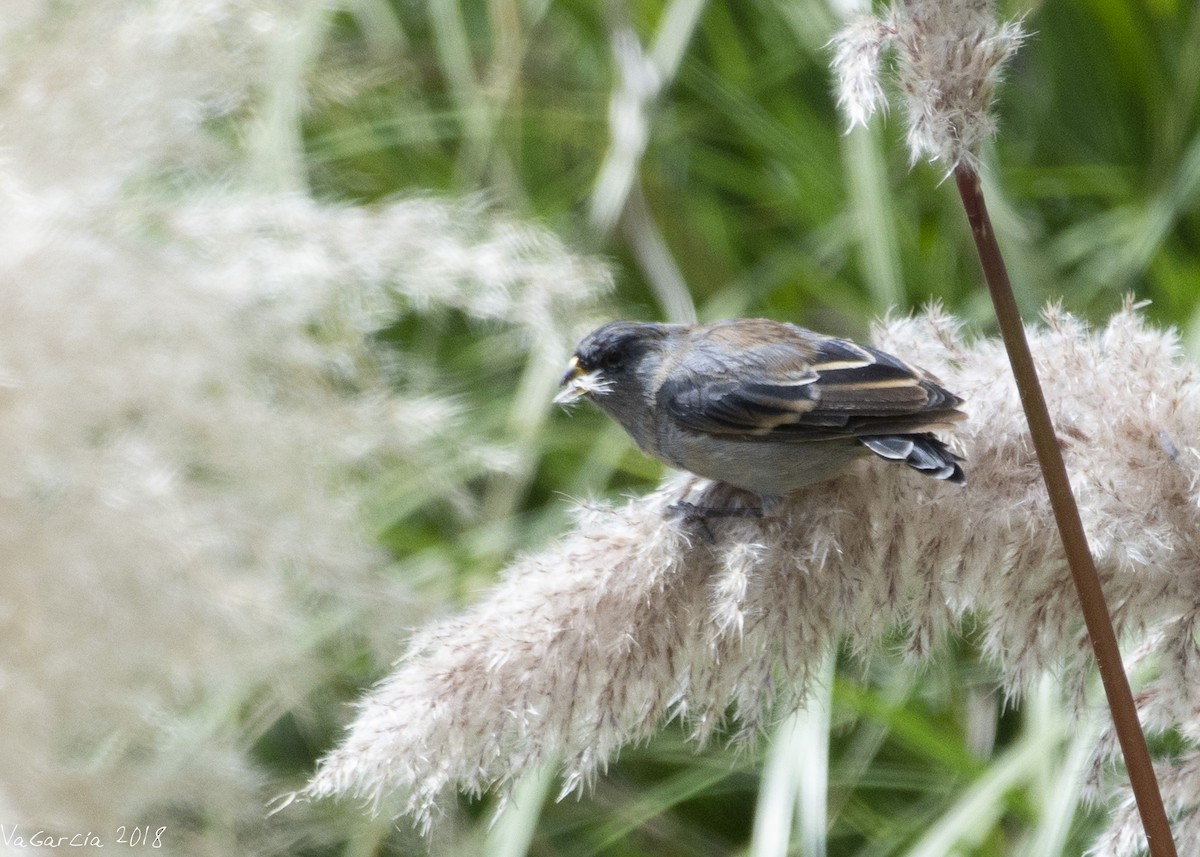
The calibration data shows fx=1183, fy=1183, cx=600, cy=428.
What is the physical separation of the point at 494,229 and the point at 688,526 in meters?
0.84

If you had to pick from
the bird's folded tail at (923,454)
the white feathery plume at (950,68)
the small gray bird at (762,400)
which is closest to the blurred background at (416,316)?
the small gray bird at (762,400)

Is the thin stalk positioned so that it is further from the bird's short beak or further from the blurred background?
the bird's short beak

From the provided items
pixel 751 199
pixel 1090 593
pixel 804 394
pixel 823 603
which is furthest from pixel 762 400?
pixel 751 199

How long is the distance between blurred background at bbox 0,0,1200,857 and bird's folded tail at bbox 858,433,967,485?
0.23 meters

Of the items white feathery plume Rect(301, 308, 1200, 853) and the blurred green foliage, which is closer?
white feathery plume Rect(301, 308, 1200, 853)

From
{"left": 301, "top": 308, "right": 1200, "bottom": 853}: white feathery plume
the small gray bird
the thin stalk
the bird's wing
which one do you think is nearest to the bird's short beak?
the small gray bird

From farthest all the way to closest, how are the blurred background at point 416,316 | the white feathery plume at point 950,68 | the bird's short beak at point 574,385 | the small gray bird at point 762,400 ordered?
1. the bird's short beak at point 574,385
2. the blurred background at point 416,316
3. the small gray bird at point 762,400
4. the white feathery plume at point 950,68

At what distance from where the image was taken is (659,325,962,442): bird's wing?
4.07 feet

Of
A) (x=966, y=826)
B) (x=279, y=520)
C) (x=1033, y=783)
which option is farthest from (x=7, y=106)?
(x=1033, y=783)

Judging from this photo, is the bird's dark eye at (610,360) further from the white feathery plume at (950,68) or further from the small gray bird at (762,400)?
the white feathery plume at (950,68)

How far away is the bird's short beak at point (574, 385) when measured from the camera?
1568mm

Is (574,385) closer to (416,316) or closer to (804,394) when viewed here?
(804,394)

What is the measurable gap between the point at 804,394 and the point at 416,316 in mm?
1637

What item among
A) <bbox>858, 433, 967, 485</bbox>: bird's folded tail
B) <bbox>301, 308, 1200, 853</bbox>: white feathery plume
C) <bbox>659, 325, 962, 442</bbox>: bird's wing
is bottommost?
→ <bbox>301, 308, 1200, 853</bbox>: white feathery plume
